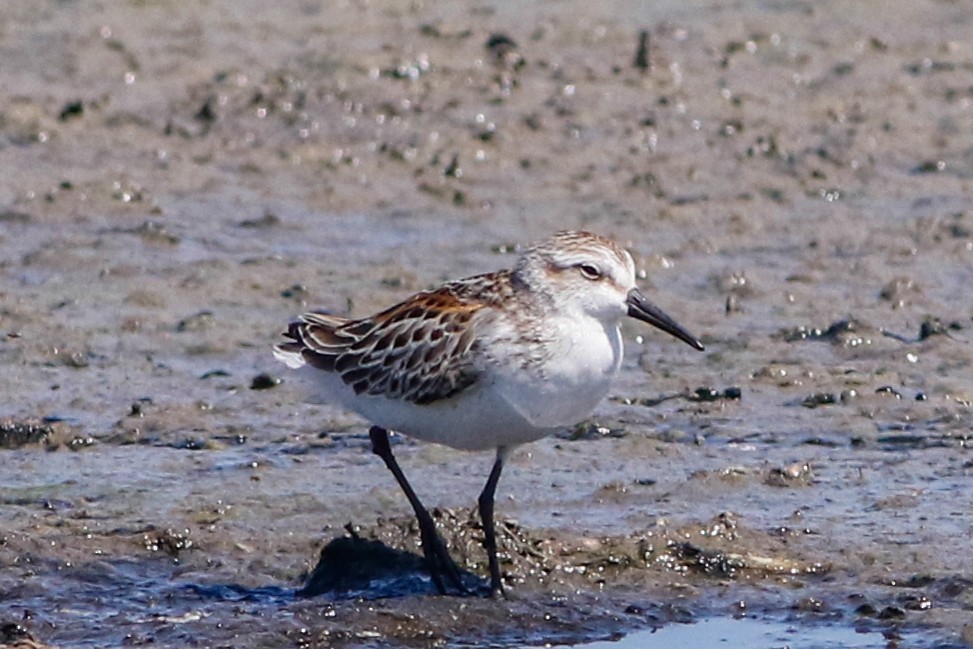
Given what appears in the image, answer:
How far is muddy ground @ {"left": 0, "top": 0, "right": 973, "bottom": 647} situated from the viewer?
26.8ft

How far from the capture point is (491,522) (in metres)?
7.98

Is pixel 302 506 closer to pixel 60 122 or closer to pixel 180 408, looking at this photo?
pixel 180 408

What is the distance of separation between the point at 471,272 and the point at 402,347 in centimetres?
426

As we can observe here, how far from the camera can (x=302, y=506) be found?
898cm

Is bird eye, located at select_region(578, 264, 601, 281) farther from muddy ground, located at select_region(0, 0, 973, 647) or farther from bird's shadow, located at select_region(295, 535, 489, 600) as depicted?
bird's shadow, located at select_region(295, 535, 489, 600)

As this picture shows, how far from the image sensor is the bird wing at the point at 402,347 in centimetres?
770

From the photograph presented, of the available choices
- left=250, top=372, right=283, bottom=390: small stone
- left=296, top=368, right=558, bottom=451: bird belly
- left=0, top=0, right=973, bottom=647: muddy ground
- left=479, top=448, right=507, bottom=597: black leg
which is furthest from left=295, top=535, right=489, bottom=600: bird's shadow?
left=250, top=372, right=283, bottom=390: small stone

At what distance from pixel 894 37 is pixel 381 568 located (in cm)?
967

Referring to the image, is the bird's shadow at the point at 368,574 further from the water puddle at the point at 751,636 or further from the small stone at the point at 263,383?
the small stone at the point at 263,383

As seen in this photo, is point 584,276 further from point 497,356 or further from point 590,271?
point 497,356

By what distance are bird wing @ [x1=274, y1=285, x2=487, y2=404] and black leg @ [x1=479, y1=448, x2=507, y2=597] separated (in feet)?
1.34

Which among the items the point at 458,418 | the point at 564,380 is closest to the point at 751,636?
the point at 564,380

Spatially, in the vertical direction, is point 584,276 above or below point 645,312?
above

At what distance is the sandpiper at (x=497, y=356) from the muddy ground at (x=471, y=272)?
593 millimetres
